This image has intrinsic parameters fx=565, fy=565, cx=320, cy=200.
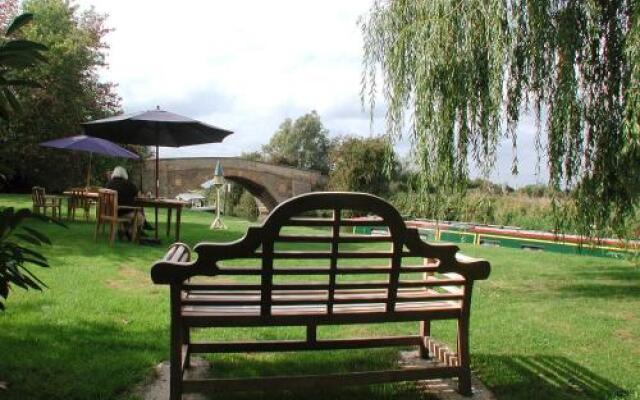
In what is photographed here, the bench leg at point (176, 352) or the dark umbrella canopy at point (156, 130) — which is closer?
the bench leg at point (176, 352)

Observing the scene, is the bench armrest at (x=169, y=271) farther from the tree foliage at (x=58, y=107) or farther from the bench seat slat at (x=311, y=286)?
the tree foliage at (x=58, y=107)

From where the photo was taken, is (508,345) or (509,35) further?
(509,35)

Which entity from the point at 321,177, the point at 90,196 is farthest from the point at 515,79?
the point at 321,177

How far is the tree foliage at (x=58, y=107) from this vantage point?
15.2m

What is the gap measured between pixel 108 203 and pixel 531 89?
6025 millimetres

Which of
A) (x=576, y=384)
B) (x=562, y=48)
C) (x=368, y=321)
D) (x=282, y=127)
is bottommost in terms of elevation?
(x=576, y=384)

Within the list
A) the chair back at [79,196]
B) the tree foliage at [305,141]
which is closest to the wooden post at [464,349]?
the chair back at [79,196]

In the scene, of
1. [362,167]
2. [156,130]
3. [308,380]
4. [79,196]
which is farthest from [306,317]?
[362,167]

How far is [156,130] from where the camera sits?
9.51 m

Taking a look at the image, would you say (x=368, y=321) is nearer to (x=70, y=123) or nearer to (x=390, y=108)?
(x=390, y=108)

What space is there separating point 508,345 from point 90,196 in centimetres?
852

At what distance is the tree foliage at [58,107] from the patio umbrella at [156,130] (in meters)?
5.58

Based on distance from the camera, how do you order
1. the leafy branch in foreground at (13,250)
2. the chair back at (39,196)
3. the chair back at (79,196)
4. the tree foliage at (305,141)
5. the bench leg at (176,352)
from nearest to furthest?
the leafy branch in foreground at (13,250), the bench leg at (176,352), the chair back at (79,196), the chair back at (39,196), the tree foliage at (305,141)

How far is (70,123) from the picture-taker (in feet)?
52.9
